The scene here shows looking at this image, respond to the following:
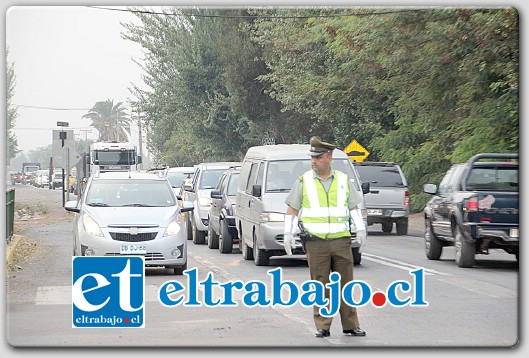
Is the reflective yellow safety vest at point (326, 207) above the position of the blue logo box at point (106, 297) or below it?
above

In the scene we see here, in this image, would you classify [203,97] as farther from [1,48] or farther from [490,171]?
[1,48]

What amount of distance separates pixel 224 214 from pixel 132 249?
20.6 ft

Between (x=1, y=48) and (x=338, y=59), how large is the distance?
12103mm

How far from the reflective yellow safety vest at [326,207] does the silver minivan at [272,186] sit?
5.77 m

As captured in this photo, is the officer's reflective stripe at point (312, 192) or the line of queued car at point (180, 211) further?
the line of queued car at point (180, 211)

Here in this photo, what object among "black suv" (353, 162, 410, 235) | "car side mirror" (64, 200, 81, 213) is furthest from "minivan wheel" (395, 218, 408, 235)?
"car side mirror" (64, 200, 81, 213)

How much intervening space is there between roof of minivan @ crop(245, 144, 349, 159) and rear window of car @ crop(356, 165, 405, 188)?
7980mm

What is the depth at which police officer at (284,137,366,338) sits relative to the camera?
34.8ft

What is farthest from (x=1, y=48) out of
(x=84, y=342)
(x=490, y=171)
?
(x=490, y=171)

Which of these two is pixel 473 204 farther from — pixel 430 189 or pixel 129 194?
pixel 129 194

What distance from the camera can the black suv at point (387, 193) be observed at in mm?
25734

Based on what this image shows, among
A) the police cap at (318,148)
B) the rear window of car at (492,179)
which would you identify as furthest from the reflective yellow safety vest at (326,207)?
the rear window of car at (492,179)

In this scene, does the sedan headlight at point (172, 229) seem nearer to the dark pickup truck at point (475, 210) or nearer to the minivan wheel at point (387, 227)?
the dark pickup truck at point (475, 210)

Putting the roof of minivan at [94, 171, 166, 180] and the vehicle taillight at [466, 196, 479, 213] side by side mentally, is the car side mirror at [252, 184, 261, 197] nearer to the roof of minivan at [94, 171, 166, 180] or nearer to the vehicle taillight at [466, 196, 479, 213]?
the roof of minivan at [94, 171, 166, 180]
